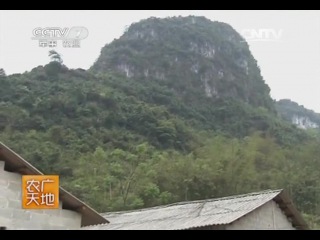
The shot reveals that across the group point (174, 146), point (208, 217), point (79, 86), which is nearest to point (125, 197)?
point (208, 217)

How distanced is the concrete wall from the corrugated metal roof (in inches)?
89.9

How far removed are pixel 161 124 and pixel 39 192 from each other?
31523 millimetres

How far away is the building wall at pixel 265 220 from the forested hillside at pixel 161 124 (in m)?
9.20

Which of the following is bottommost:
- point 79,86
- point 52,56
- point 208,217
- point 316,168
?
point 208,217

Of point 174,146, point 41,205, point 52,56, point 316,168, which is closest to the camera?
point 41,205

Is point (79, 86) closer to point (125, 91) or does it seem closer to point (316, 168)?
point (125, 91)

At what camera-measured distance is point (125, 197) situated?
2295 centimetres

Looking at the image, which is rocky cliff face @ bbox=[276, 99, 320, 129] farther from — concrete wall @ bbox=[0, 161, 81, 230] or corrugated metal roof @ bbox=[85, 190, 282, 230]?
concrete wall @ bbox=[0, 161, 81, 230]

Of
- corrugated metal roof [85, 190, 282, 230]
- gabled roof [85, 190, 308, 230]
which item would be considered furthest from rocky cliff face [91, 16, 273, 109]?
gabled roof [85, 190, 308, 230]

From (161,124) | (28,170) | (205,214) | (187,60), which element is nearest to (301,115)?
(187,60)

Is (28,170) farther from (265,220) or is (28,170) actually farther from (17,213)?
(265,220)

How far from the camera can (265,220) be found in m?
11.4

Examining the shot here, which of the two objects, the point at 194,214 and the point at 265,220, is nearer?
the point at 265,220

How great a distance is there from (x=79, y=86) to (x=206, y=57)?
23506mm
